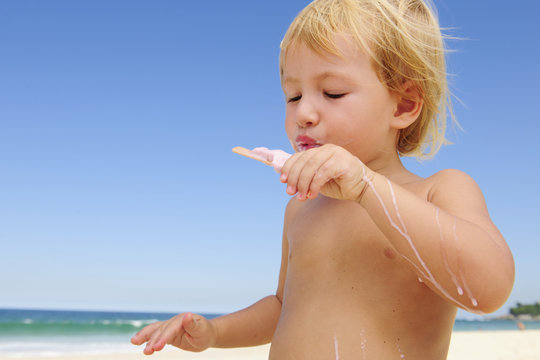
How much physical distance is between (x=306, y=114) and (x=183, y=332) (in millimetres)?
993

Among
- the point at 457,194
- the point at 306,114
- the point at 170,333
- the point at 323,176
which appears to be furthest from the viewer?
the point at 170,333

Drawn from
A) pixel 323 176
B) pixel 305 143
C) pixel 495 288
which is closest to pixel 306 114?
pixel 305 143

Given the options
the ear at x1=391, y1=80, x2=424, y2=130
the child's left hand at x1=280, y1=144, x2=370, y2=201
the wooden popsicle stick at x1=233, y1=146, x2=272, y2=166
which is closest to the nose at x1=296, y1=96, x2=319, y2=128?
the wooden popsicle stick at x1=233, y1=146, x2=272, y2=166

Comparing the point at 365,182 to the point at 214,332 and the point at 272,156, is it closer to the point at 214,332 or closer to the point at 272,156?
the point at 272,156

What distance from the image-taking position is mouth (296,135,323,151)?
6.00 feet

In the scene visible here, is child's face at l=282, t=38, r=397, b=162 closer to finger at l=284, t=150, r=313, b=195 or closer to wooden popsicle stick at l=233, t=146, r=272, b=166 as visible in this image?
wooden popsicle stick at l=233, t=146, r=272, b=166

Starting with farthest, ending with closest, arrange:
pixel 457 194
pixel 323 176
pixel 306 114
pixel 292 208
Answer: pixel 292 208 → pixel 306 114 → pixel 457 194 → pixel 323 176

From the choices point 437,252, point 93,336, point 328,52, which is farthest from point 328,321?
point 93,336

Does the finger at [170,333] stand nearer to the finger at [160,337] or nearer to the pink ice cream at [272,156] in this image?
the finger at [160,337]

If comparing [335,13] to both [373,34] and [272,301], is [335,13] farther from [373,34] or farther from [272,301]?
[272,301]

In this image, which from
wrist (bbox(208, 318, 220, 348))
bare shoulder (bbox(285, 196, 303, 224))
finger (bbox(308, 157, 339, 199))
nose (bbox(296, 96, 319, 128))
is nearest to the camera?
finger (bbox(308, 157, 339, 199))

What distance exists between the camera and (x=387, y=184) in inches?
53.9

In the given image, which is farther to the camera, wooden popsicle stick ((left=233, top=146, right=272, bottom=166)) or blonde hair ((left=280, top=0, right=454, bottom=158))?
blonde hair ((left=280, top=0, right=454, bottom=158))

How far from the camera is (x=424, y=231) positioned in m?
1.33
